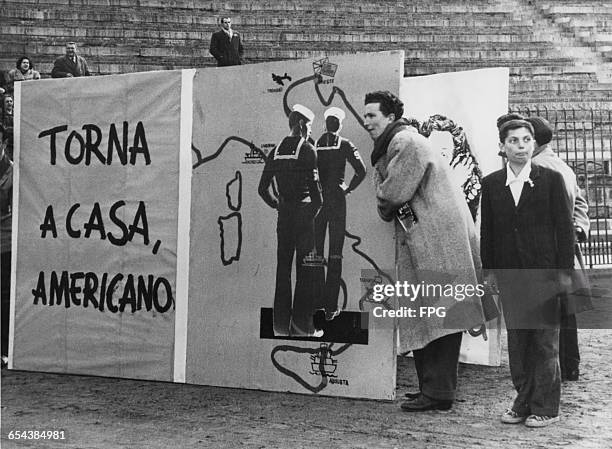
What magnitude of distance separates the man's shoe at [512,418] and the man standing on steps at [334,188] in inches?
42.8

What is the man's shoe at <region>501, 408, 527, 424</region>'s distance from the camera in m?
5.12

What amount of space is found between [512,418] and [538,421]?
17 cm

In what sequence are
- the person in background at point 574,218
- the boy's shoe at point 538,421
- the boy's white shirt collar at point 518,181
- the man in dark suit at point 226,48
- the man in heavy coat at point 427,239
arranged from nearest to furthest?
1. the boy's shoe at point 538,421
2. the boy's white shirt collar at point 518,181
3. the man in heavy coat at point 427,239
4. the person in background at point 574,218
5. the man in dark suit at point 226,48

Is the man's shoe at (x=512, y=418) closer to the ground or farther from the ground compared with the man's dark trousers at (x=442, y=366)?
closer to the ground

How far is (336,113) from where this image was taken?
561 cm

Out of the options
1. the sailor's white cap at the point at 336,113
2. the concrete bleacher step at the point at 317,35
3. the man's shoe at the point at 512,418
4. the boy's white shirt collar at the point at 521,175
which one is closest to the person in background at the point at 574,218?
the boy's white shirt collar at the point at 521,175

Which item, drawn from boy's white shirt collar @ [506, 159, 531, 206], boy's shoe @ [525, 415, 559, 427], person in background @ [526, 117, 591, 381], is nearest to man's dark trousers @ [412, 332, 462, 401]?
boy's shoe @ [525, 415, 559, 427]

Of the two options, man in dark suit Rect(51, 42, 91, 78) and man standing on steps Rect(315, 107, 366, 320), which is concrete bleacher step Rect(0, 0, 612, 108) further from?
man standing on steps Rect(315, 107, 366, 320)

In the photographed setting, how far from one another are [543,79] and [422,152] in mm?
13615

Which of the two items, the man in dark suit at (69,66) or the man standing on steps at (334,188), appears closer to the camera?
the man standing on steps at (334,188)

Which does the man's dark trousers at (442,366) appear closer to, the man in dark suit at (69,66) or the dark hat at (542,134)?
the dark hat at (542,134)

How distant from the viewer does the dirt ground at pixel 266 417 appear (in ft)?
15.7

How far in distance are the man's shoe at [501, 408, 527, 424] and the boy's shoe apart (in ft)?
0.32

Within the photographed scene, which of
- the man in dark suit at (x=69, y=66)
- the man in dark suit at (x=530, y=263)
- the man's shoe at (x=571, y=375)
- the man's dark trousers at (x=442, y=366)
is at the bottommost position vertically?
the man's shoe at (x=571, y=375)
